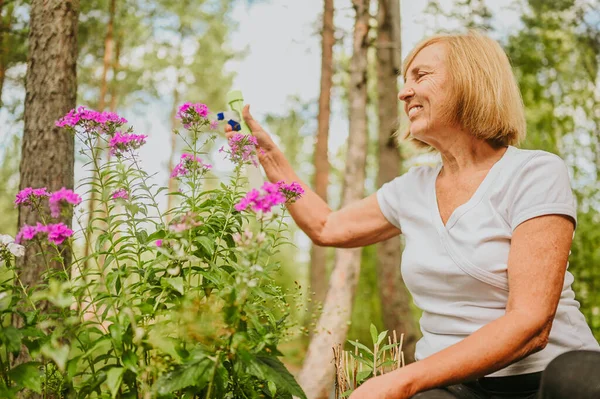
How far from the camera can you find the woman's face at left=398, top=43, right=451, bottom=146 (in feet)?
6.50

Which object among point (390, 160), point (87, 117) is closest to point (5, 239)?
point (87, 117)

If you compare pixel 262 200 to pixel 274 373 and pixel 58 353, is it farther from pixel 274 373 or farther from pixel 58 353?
pixel 58 353

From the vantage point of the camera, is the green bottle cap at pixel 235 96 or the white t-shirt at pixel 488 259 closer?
the white t-shirt at pixel 488 259

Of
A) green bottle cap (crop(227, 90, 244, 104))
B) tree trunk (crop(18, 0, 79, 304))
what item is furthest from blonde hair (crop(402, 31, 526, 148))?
tree trunk (crop(18, 0, 79, 304))

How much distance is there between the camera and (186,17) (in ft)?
57.2

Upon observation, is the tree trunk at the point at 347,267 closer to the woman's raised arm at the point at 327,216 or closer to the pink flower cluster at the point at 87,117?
the woman's raised arm at the point at 327,216

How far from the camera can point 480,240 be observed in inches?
68.6

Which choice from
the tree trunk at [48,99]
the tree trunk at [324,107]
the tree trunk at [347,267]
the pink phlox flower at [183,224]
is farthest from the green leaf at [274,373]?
the tree trunk at [324,107]

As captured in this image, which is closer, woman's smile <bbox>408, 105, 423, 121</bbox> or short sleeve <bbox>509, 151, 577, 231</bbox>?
short sleeve <bbox>509, 151, 577, 231</bbox>

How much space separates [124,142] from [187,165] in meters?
0.22

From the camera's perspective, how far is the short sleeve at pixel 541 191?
5.32ft

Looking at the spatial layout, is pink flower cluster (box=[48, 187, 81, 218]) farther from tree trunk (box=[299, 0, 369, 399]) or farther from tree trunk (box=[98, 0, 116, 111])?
tree trunk (box=[98, 0, 116, 111])

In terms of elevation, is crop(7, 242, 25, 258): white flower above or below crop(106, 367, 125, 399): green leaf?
above

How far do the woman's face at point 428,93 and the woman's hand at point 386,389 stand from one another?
2.94 feet
